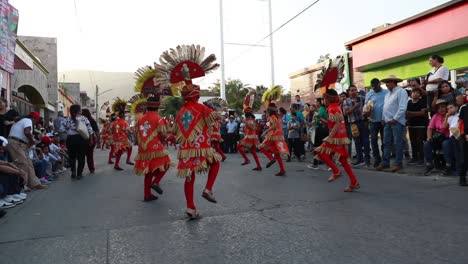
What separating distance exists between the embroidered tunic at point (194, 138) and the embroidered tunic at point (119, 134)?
8.07 metres

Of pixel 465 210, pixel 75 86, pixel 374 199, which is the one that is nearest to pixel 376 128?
pixel 374 199

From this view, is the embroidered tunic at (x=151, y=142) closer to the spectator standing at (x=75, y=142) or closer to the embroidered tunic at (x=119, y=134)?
the spectator standing at (x=75, y=142)

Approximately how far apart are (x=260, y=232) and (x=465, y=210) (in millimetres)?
2724

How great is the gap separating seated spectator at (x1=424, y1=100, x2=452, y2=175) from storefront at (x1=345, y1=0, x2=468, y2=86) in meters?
6.75

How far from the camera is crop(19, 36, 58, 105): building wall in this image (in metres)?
33.4

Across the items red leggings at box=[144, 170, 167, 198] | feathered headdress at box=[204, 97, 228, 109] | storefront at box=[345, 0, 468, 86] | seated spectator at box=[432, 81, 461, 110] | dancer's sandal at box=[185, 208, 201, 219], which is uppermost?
storefront at box=[345, 0, 468, 86]

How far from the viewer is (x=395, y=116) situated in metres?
8.58

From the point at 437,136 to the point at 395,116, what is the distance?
92cm

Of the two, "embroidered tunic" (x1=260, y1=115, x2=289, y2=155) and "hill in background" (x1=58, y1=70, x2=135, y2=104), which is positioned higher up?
"hill in background" (x1=58, y1=70, x2=135, y2=104)

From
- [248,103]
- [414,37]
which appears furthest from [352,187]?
[414,37]

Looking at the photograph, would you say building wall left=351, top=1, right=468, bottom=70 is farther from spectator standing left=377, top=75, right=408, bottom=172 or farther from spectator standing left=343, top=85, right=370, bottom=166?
spectator standing left=377, top=75, right=408, bottom=172

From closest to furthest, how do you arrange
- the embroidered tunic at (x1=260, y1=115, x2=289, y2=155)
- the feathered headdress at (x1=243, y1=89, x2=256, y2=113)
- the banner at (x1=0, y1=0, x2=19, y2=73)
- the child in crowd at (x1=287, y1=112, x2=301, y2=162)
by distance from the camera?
1. the embroidered tunic at (x1=260, y1=115, x2=289, y2=155)
2. the banner at (x1=0, y1=0, x2=19, y2=73)
3. the feathered headdress at (x1=243, y1=89, x2=256, y2=113)
4. the child in crowd at (x1=287, y1=112, x2=301, y2=162)

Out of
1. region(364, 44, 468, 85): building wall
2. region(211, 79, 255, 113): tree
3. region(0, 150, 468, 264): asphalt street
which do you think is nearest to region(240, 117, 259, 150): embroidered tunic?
region(0, 150, 468, 264): asphalt street

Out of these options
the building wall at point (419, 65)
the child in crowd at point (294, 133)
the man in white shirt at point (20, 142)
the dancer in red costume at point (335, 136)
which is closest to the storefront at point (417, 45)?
the building wall at point (419, 65)
